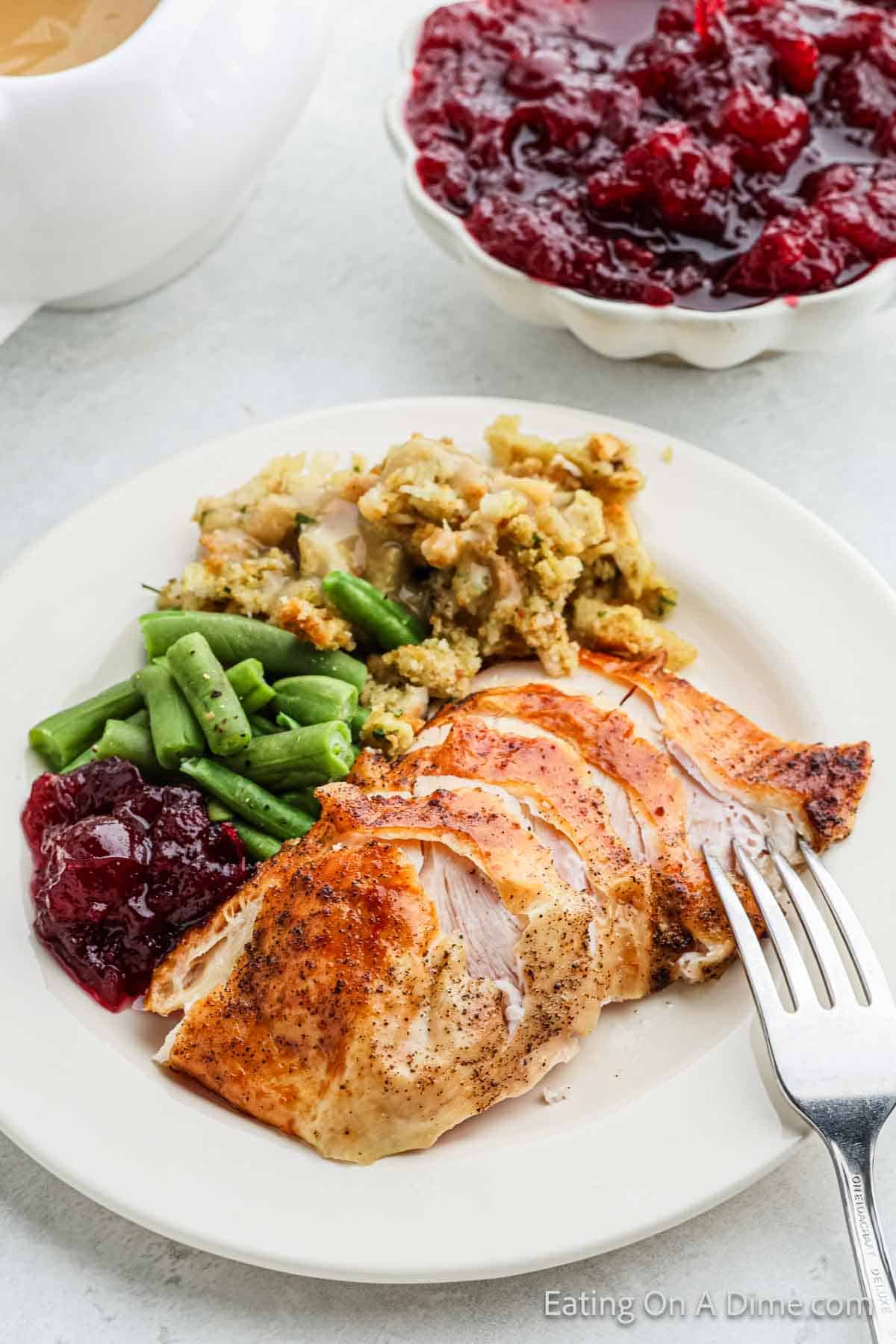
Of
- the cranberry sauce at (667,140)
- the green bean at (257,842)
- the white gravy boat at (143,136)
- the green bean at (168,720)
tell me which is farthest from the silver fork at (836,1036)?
the white gravy boat at (143,136)

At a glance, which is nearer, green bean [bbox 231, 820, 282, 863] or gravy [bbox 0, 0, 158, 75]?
green bean [bbox 231, 820, 282, 863]

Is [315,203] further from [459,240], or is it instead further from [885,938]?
[885,938]

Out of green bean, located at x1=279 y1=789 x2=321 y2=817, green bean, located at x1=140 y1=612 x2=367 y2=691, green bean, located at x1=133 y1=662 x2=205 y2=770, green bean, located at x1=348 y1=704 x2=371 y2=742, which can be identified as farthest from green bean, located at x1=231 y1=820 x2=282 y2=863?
green bean, located at x1=140 y1=612 x2=367 y2=691

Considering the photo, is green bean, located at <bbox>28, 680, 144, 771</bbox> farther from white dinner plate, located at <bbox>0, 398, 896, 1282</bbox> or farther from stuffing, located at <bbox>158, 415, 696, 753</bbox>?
stuffing, located at <bbox>158, 415, 696, 753</bbox>

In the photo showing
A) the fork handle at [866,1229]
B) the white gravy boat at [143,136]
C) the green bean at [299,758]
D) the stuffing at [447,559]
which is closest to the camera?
the fork handle at [866,1229]

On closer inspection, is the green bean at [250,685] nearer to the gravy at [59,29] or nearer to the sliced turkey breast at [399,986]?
the sliced turkey breast at [399,986]

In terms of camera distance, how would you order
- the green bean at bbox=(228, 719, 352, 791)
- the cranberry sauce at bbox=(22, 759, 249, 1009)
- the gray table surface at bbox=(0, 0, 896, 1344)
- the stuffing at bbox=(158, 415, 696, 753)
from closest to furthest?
the cranberry sauce at bbox=(22, 759, 249, 1009) < the green bean at bbox=(228, 719, 352, 791) < the stuffing at bbox=(158, 415, 696, 753) < the gray table surface at bbox=(0, 0, 896, 1344)

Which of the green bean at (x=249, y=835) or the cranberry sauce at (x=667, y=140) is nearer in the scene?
the green bean at (x=249, y=835)
